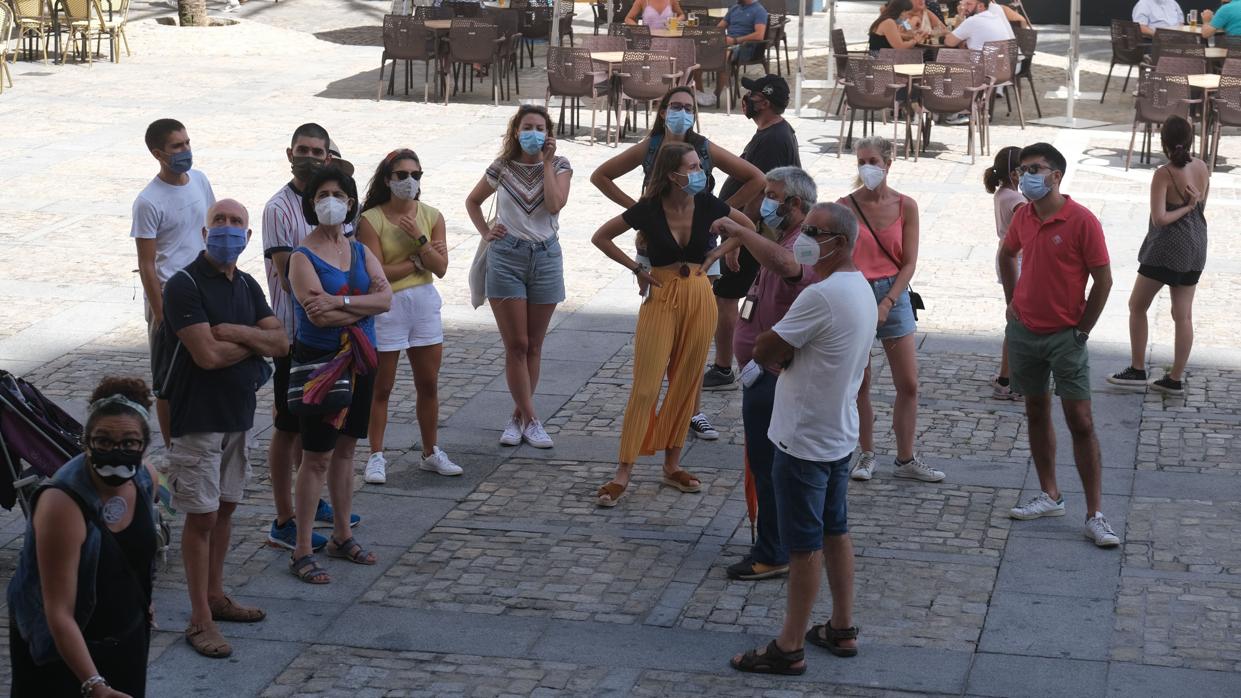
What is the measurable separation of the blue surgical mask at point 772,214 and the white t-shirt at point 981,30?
13.0 meters

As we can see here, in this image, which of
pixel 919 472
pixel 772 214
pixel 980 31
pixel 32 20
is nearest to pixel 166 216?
pixel 772 214

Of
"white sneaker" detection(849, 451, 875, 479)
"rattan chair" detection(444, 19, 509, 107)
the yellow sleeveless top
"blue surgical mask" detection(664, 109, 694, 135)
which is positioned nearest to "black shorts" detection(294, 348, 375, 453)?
the yellow sleeveless top

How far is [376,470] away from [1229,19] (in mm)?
15550

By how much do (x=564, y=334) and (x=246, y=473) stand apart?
5017 mm

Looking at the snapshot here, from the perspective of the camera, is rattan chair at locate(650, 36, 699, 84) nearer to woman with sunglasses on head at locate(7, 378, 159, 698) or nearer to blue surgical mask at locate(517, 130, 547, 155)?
blue surgical mask at locate(517, 130, 547, 155)

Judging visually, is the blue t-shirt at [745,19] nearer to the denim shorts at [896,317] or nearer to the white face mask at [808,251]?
the denim shorts at [896,317]

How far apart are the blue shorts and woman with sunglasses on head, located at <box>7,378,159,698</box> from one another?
226 cm

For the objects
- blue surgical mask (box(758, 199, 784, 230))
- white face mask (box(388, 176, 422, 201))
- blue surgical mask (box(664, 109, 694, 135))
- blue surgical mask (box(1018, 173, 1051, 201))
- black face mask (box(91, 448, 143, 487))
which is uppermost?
blue surgical mask (box(664, 109, 694, 135))

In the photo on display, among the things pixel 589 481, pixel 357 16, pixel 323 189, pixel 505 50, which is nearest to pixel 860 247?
pixel 589 481

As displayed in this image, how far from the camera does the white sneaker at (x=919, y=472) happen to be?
8.08 m

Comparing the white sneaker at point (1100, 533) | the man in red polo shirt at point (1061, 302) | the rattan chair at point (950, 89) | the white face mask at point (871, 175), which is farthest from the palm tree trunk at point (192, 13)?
the white sneaker at point (1100, 533)

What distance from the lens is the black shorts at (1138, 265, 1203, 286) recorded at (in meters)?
9.47

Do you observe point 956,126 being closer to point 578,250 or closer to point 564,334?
point 578,250

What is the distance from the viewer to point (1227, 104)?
16922mm
